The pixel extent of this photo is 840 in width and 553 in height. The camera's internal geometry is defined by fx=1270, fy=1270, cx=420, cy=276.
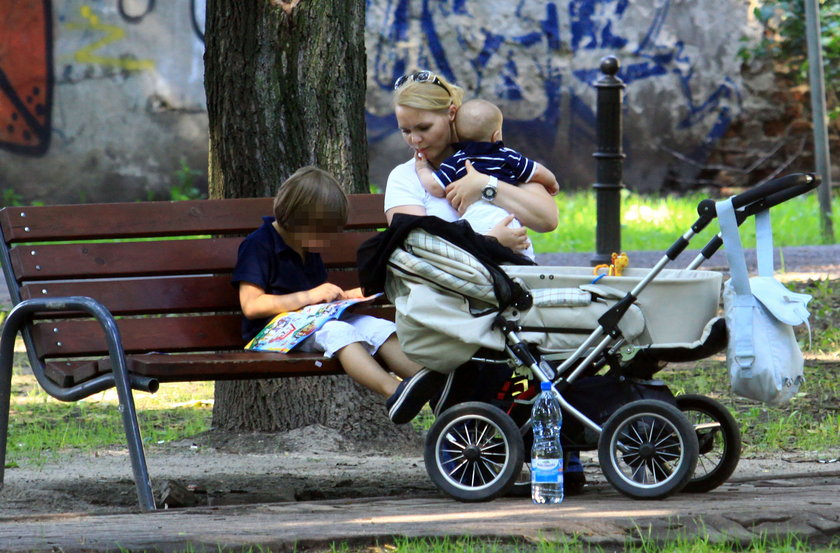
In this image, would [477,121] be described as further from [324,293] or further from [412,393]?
[412,393]

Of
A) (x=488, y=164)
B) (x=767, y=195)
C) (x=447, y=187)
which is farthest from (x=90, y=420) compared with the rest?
(x=767, y=195)

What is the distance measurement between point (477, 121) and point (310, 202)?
0.59 meters

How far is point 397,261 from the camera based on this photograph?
3.71 m

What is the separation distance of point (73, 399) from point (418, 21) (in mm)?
8584

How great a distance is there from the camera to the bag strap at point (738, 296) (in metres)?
3.40

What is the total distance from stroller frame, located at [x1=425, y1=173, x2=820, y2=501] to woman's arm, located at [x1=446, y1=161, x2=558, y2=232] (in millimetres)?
507

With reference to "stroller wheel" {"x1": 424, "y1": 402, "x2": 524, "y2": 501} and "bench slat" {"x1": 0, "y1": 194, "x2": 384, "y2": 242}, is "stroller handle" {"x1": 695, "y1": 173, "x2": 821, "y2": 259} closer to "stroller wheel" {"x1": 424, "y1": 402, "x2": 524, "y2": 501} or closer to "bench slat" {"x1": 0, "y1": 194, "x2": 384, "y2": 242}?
"stroller wheel" {"x1": 424, "y1": 402, "x2": 524, "y2": 501}

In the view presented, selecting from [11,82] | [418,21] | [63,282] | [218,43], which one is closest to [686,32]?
[418,21]

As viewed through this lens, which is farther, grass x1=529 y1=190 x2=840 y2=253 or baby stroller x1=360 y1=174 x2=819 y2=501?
grass x1=529 y1=190 x2=840 y2=253

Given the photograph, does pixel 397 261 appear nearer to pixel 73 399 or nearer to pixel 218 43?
pixel 73 399

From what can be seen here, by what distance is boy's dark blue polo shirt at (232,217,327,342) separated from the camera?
13.5 feet

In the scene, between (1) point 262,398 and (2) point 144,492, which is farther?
(1) point 262,398

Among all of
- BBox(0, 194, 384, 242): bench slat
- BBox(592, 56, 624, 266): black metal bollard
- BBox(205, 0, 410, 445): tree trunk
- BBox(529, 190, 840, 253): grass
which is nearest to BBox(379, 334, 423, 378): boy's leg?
BBox(0, 194, 384, 242): bench slat

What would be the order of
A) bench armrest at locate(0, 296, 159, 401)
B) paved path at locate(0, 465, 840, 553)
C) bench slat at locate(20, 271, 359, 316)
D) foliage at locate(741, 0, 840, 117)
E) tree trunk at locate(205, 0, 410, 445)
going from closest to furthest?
1. paved path at locate(0, 465, 840, 553)
2. bench armrest at locate(0, 296, 159, 401)
3. bench slat at locate(20, 271, 359, 316)
4. tree trunk at locate(205, 0, 410, 445)
5. foliage at locate(741, 0, 840, 117)
